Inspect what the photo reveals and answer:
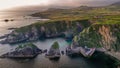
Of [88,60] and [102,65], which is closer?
[102,65]

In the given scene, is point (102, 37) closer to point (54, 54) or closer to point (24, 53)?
point (54, 54)

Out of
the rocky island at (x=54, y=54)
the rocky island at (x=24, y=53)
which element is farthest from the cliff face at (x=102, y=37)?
the rocky island at (x=24, y=53)

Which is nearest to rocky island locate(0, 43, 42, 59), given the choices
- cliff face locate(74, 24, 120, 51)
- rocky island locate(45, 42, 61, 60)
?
rocky island locate(45, 42, 61, 60)

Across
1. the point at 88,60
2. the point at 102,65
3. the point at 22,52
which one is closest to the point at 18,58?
the point at 22,52

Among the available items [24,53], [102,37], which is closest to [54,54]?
[24,53]

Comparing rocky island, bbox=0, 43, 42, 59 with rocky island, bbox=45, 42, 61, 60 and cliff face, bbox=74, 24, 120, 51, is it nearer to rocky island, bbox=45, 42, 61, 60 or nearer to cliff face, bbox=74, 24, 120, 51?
rocky island, bbox=45, 42, 61, 60

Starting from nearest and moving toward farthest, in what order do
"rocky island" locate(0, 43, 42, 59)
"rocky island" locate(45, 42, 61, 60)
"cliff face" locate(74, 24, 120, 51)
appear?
"rocky island" locate(45, 42, 61, 60) < "cliff face" locate(74, 24, 120, 51) < "rocky island" locate(0, 43, 42, 59)

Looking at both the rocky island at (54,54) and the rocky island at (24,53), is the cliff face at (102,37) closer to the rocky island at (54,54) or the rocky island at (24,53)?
the rocky island at (54,54)

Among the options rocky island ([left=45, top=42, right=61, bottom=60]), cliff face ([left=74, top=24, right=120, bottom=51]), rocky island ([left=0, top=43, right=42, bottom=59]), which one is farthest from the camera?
rocky island ([left=0, top=43, right=42, bottom=59])

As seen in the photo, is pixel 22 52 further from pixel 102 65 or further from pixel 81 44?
pixel 102 65
